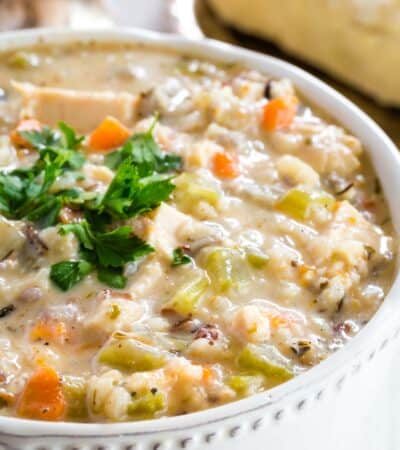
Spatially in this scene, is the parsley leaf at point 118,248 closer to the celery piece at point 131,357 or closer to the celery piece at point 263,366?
the celery piece at point 131,357

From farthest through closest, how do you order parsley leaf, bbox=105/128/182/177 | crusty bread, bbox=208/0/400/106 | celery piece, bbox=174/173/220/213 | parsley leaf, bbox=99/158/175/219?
1. crusty bread, bbox=208/0/400/106
2. parsley leaf, bbox=105/128/182/177
3. celery piece, bbox=174/173/220/213
4. parsley leaf, bbox=99/158/175/219

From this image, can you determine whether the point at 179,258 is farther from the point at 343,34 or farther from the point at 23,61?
the point at 343,34

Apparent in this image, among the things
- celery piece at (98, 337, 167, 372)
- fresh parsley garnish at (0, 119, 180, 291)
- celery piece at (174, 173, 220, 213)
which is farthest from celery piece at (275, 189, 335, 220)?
celery piece at (98, 337, 167, 372)

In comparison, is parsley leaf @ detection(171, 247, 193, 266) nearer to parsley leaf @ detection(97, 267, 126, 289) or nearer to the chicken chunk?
parsley leaf @ detection(97, 267, 126, 289)

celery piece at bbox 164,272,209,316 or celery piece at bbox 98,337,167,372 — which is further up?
celery piece at bbox 164,272,209,316

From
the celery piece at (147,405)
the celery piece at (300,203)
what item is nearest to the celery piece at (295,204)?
the celery piece at (300,203)

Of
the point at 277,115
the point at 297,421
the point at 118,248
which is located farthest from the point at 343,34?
the point at 297,421

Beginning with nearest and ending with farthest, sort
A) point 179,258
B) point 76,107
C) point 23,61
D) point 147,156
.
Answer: point 179,258 < point 147,156 < point 76,107 < point 23,61
